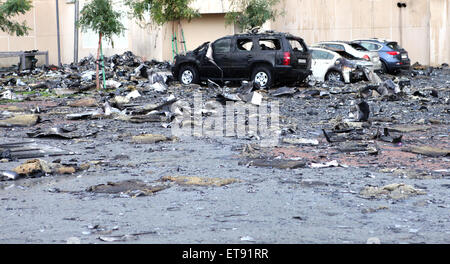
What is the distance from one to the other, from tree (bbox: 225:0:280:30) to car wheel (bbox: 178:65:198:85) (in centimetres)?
1069

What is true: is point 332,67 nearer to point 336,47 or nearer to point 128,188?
point 336,47

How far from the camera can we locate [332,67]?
2553 cm

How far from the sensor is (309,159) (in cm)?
1058

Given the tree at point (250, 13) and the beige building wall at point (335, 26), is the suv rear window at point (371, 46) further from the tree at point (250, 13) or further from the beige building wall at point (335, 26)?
the beige building wall at point (335, 26)

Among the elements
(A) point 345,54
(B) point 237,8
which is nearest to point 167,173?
(A) point 345,54

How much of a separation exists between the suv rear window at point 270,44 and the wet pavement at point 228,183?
7.31 m

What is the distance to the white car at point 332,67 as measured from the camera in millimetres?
25266

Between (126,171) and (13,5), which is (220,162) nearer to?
(126,171)

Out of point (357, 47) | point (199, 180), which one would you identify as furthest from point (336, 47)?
point (199, 180)

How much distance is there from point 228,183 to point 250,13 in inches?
1054

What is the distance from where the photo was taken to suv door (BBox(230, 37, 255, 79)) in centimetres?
2336

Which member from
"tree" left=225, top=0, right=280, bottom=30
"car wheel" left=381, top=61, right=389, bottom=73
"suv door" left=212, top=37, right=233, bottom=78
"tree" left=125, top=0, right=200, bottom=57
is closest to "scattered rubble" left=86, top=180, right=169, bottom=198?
"suv door" left=212, top=37, right=233, bottom=78

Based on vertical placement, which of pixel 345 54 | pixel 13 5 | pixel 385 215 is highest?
pixel 13 5
